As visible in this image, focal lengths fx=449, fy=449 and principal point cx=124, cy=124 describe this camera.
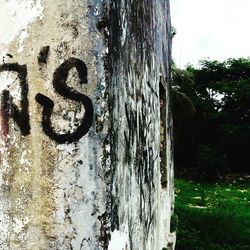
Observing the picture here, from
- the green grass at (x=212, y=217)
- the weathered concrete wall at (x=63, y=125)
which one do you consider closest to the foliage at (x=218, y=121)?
the green grass at (x=212, y=217)

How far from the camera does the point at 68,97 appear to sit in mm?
2299

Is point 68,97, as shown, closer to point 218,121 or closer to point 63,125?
point 63,125

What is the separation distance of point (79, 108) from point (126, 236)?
2.47 ft

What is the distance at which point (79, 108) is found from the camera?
2285mm

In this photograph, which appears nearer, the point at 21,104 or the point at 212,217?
the point at 21,104

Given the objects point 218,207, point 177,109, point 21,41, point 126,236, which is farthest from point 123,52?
point 177,109

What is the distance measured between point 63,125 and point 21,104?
0.27 m

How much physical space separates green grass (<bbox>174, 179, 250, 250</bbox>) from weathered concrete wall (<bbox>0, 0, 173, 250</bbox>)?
4.47 meters

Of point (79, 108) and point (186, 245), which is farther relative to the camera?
point (186, 245)

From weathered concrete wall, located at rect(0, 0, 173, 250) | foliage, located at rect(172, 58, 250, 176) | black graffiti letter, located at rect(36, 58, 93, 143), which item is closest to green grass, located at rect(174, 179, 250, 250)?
foliage, located at rect(172, 58, 250, 176)

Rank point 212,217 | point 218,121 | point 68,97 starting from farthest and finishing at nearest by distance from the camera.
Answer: point 218,121 → point 212,217 → point 68,97

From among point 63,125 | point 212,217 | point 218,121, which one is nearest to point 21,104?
point 63,125

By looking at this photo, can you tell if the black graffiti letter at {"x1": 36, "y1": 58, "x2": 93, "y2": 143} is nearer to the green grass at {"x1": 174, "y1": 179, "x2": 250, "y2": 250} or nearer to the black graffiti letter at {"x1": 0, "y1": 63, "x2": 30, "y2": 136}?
the black graffiti letter at {"x1": 0, "y1": 63, "x2": 30, "y2": 136}

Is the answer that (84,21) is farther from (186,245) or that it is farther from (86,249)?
(186,245)
